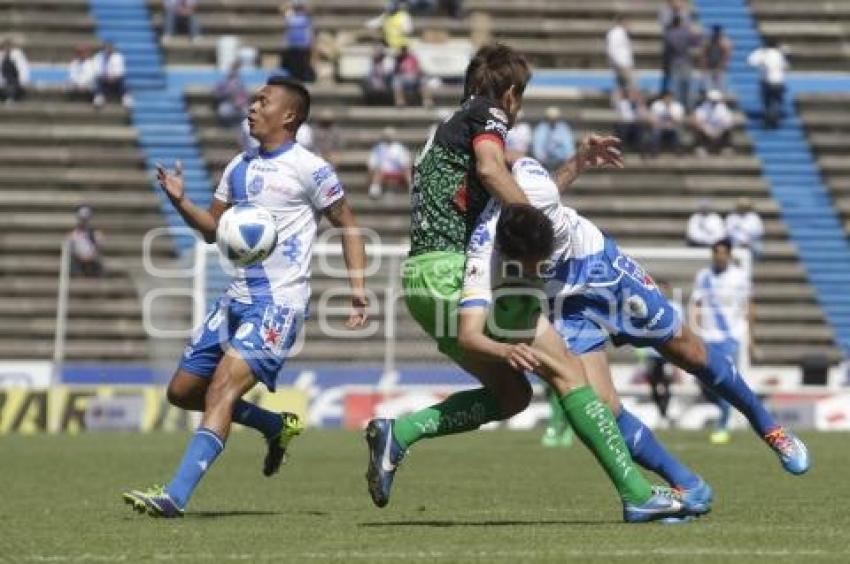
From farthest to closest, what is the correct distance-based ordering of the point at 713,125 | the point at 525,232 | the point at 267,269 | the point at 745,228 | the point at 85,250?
the point at 713,125 < the point at 745,228 < the point at 85,250 < the point at 267,269 < the point at 525,232

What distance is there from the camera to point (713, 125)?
137 ft

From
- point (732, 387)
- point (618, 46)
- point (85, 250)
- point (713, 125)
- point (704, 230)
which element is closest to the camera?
point (732, 387)

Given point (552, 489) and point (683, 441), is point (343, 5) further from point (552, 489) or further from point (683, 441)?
point (552, 489)

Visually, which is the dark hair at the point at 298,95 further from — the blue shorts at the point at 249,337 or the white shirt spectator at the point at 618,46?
the white shirt spectator at the point at 618,46

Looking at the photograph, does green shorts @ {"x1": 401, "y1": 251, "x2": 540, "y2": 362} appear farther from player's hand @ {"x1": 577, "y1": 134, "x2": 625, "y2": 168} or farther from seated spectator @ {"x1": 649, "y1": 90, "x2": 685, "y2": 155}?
seated spectator @ {"x1": 649, "y1": 90, "x2": 685, "y2": 155}

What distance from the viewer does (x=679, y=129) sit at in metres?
41.6

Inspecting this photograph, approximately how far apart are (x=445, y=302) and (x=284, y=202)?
1880 mm

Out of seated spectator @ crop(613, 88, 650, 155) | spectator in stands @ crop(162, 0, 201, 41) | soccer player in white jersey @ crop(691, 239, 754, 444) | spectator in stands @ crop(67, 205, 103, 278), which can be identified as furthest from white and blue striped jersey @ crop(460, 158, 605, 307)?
spectator in stands @ crop(162, 0, 201, 41)

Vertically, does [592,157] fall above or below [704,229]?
above

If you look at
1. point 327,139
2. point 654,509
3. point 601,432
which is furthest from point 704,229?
point 601,432

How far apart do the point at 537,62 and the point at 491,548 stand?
33.7 m

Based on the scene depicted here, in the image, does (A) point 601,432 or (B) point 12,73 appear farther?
(B) point 12,73

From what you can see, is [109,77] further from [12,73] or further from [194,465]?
[194,465]

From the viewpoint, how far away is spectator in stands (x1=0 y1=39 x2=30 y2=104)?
39.8 m
